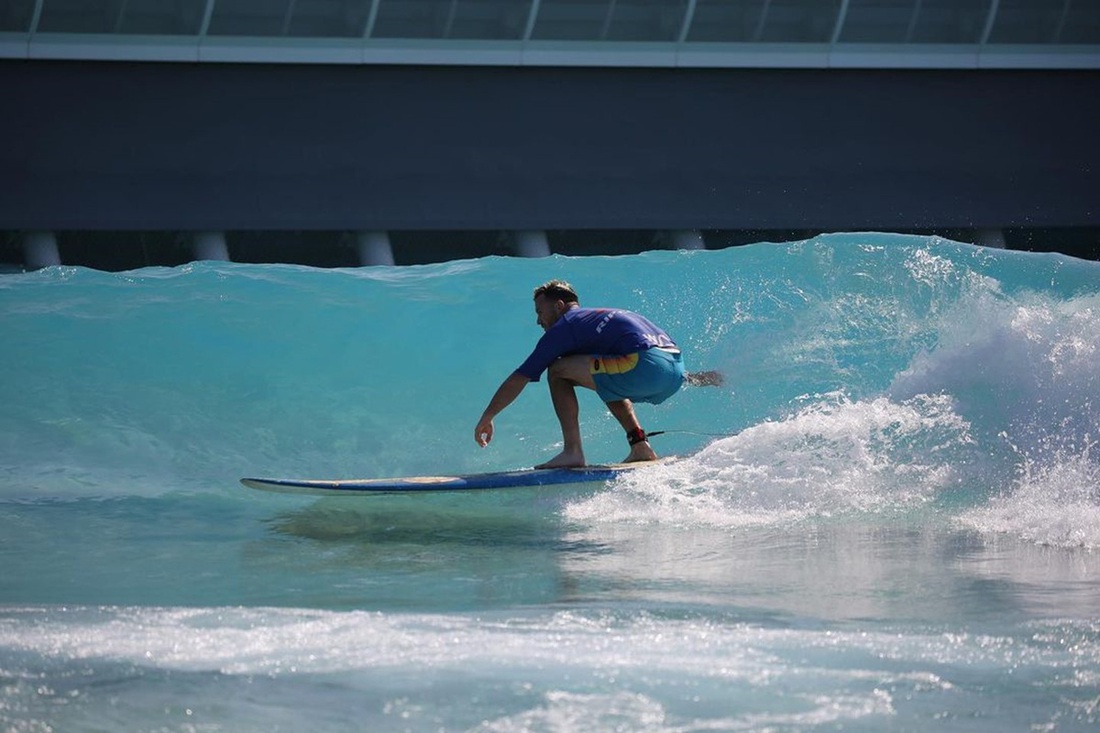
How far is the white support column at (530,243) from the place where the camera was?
20.7 m

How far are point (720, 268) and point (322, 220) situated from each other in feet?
21.1

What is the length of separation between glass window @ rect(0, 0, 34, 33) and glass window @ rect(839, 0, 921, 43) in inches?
406

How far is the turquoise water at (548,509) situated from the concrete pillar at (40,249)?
417cm

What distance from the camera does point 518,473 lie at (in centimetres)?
767

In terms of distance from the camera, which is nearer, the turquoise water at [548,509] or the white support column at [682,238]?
the turquoise water at [548,509]

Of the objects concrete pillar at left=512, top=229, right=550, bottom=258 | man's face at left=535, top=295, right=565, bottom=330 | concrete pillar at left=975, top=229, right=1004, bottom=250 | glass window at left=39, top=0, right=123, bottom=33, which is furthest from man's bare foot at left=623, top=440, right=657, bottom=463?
concrete pillar at left=975, top=229, right=1004, bottom=250

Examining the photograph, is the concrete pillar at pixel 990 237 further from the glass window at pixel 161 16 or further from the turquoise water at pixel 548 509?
the glass window at pixel 161 16

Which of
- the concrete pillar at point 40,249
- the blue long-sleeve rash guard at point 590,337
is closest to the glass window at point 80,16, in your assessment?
the concrete pillar at point 40,249

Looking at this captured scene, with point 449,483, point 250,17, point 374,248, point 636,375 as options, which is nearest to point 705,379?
point 636,375

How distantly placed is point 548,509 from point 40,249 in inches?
564

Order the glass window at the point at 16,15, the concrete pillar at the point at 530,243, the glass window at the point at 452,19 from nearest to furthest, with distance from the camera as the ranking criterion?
the glass window at the point at 16,15 → the glass window at the point at 452,19 → the concrete pillar at the point at 530,243

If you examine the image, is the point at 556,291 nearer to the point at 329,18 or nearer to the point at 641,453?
the point at 641,453

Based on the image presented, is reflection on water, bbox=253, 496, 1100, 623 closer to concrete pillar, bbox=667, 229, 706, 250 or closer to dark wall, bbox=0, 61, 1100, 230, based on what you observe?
dark wall, bbox=0, 61, 1100, 230

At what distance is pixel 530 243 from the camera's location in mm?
20766
